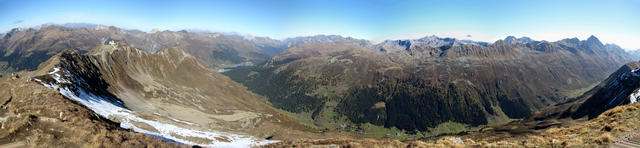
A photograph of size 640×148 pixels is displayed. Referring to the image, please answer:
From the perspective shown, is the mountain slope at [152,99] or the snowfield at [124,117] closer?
the snowfield at [124,117]

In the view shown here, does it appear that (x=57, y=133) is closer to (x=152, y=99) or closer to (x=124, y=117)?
(x=124, y=117)

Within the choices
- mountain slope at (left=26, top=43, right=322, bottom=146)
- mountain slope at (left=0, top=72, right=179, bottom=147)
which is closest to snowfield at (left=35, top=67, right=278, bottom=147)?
mountain slope at (left=26, top=43, right=322, bottom=146)

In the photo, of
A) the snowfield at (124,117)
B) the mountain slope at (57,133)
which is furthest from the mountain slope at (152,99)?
the mountain slope at (57,133)

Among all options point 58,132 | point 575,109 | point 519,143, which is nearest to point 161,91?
point 58,132

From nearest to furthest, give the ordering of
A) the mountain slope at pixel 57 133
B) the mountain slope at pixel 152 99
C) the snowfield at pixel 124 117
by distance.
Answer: the mountain slope at pixel 57 133
the snowfield at pixel 124 117
the mountain slope at pixel 152 99

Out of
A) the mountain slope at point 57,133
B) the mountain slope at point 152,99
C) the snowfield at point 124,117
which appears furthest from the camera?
the mountain slope at point 152,99

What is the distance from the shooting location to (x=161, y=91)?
4683 inches

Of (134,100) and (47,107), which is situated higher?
(47,107)

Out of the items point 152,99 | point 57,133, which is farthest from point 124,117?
point 152,99

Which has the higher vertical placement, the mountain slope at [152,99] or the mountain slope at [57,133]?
the mountain slope at [57,133]

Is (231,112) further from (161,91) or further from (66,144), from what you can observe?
(66,144)

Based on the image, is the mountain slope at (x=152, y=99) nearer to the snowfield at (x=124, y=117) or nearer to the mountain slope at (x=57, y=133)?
the snowfield at (x=124, y=117)

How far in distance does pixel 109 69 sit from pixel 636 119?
497ft

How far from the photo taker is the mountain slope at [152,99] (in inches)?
2258
